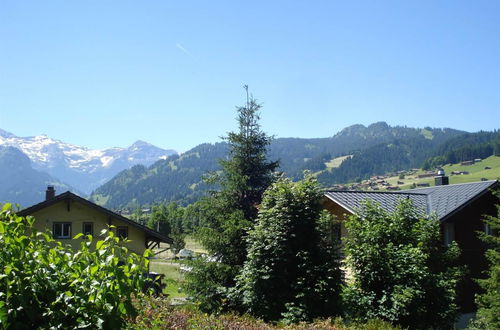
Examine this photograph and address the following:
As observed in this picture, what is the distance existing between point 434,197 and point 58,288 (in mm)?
26703

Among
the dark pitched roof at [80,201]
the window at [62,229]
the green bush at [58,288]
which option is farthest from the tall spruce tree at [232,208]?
the window at [62,229]

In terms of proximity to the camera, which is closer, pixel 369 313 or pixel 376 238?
pixel 369 313

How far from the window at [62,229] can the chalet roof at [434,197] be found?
19.9 meters

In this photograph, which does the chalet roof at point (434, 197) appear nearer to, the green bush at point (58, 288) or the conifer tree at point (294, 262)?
the conifer tree at point (294, 262)

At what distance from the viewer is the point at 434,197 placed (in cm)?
2727

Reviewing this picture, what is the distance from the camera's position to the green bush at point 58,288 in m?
3.41

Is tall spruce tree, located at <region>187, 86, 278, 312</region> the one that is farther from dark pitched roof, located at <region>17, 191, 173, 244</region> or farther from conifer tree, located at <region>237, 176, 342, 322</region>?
dark pitched roof, located at <region>17, 191, 173, 244</region>

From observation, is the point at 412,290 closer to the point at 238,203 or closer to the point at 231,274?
the point at 231,274

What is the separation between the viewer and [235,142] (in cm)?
2091

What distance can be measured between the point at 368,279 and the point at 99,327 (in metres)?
11.0

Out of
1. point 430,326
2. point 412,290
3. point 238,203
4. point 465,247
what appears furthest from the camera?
point 465,247

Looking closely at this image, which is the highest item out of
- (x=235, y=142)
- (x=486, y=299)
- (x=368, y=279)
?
→ (x=235, y=142)

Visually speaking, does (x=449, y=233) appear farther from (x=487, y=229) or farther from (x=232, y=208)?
(x=232, y=208)

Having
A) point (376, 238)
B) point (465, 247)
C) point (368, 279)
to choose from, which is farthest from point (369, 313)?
point (465, 247)
